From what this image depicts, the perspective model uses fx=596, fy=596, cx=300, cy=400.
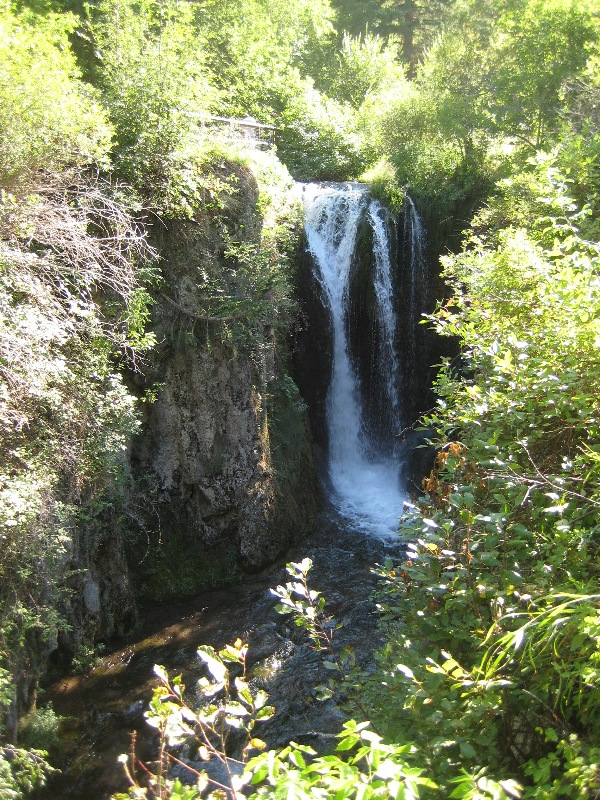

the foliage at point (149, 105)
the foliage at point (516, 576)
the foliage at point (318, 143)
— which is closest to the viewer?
the foliage at point (516, 576)

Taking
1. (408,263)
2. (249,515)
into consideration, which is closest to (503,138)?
(408,263)

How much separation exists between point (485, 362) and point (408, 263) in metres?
7.79

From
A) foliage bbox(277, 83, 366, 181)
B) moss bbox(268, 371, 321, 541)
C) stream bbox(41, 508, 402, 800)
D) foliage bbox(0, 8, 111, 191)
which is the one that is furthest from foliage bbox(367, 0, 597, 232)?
stream bbox(41, 508, 402, 800)

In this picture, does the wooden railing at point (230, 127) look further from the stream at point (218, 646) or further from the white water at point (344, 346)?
the stream at point (218, 646)

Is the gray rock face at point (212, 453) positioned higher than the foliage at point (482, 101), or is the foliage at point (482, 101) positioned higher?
the foliage at point (482, 101)

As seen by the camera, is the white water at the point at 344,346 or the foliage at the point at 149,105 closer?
the foliage at the point at 149,105

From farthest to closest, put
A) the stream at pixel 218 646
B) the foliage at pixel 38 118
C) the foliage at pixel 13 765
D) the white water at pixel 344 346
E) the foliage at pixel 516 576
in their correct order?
the white water at pixel 344 346, the foliage at pixel 38 118, the stream at pixel 218 646, the foliage at pixel 13 765, the foliage at pixel 516 576

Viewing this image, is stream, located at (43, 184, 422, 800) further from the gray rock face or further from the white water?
Result: the gray rock face

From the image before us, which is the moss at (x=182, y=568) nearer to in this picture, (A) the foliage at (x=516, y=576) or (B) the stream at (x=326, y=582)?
(B) the stream at (x=326, y=582)

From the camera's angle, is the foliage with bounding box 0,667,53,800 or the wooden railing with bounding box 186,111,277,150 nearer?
the foliage with bounding box 0,667,53,800

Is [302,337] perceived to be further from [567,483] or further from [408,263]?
[567,483]

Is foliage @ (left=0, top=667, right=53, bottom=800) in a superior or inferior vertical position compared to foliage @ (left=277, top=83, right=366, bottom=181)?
inferior

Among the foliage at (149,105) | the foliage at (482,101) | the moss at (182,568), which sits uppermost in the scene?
the foliage at (482,101)

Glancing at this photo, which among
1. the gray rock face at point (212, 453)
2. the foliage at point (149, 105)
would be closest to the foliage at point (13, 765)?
the gray rock face at point (212, 453)
